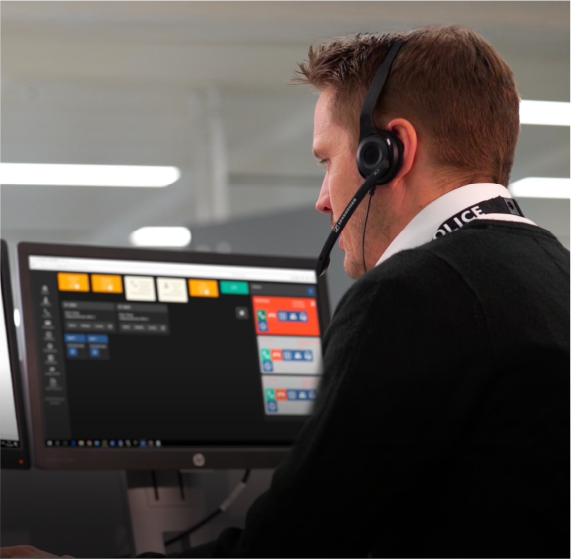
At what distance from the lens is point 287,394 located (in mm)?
1291

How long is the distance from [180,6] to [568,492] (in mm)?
3872

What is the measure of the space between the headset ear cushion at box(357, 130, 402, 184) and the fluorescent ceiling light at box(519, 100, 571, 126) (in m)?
4.66

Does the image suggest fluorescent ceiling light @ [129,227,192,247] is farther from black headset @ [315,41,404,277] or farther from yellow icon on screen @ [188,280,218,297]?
black headset @ [315,41,404,277]

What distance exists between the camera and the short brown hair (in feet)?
3.02

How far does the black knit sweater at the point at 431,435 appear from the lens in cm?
65

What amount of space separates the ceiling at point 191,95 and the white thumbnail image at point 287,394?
8.66 feet

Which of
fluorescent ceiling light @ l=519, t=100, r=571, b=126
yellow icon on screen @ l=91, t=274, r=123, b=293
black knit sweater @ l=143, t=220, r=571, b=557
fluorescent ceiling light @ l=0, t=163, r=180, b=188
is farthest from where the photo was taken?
fluorescent ceiling light @ l=0, t=163, r=180, b=188

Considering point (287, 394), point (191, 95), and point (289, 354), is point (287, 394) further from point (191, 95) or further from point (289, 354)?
point (191, 95)

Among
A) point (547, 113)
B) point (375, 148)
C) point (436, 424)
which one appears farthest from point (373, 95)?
point (547, 113)

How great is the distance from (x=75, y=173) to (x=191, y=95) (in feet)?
3.34

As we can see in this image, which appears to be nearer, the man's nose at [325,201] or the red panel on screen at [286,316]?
the man's nose at [325,201]

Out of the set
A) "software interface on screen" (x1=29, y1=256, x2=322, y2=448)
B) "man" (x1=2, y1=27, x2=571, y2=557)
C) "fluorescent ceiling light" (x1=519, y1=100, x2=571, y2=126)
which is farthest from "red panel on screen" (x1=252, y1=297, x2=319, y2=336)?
"fluorescent ceiling light" (x1=519, y1=100, x2=571, y2=126)

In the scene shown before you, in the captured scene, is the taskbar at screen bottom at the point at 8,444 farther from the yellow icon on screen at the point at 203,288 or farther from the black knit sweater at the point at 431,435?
the black knit sweater at the point at 431,435

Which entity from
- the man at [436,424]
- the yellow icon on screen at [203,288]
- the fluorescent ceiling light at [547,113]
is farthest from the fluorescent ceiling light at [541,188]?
the man at [436,424]
